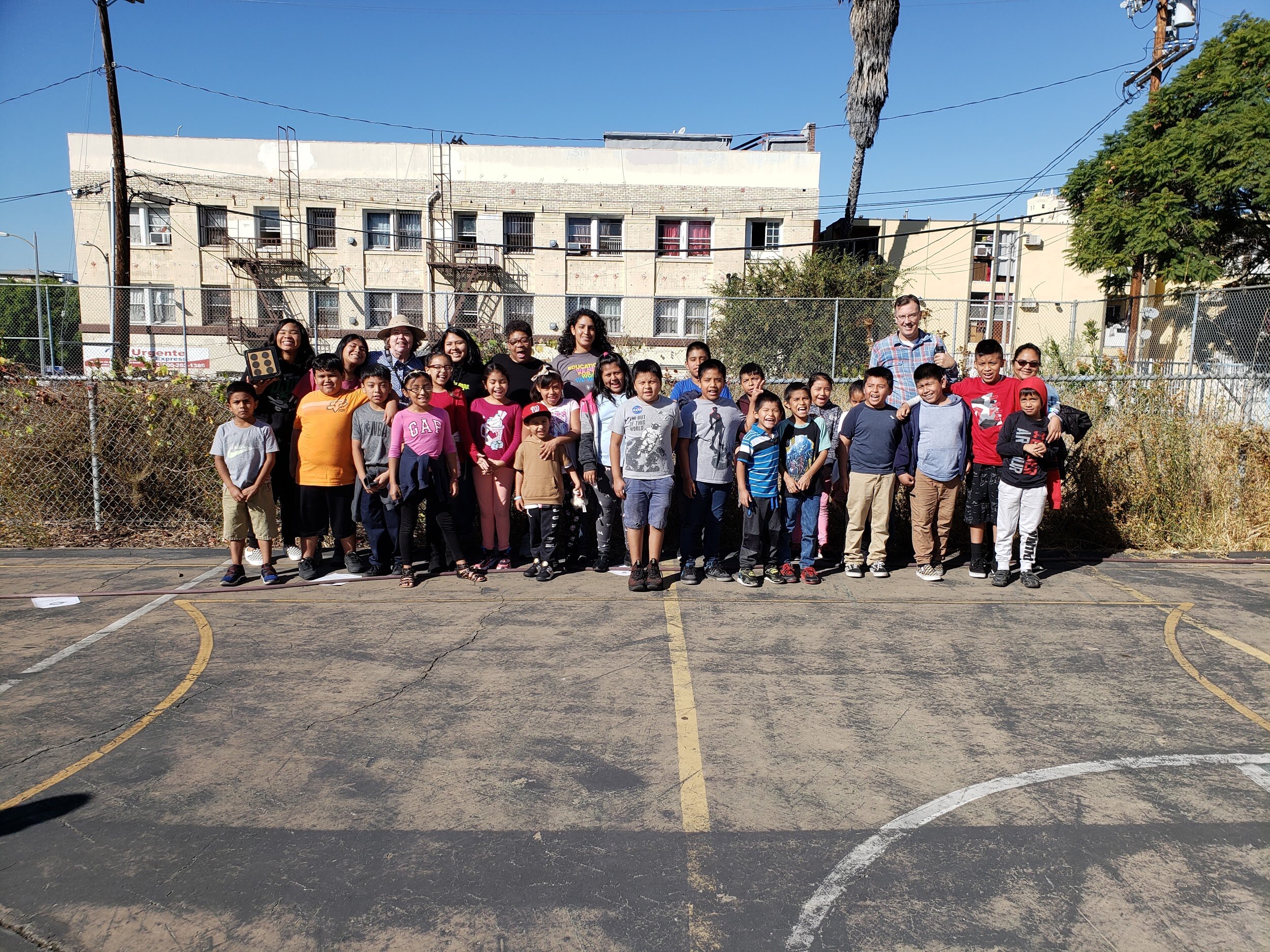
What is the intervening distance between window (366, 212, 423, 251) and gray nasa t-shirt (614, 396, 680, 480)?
88.6 ft

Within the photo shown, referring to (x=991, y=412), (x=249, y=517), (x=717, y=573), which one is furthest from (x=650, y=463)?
(x=249, y=517)

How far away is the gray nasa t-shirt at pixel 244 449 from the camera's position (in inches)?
271

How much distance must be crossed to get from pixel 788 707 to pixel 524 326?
4.21 metres

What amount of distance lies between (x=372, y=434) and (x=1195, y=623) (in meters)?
6.31

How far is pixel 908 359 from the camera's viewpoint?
24.4 feet

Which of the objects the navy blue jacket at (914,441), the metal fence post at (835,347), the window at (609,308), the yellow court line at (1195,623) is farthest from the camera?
the window at (609,308)

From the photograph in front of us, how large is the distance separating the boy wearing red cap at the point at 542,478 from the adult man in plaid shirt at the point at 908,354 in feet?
9.54

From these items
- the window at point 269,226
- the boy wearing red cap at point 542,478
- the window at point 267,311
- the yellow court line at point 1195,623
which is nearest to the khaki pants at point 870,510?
the yellow court line at point 1195,623

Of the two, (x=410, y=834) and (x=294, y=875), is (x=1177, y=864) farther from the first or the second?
(x=294, y=875)

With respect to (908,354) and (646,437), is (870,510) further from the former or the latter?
(646,437)

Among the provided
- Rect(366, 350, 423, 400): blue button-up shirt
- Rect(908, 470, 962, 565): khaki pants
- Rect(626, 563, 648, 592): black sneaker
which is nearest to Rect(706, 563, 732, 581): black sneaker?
Rect(626, 563, 648, 592): black sneaker

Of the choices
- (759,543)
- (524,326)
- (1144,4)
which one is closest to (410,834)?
(759,543)

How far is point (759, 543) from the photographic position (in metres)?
7.01

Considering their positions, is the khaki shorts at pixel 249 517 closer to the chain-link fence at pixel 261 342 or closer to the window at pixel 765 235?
the chain-link fence at pixel 261 342
